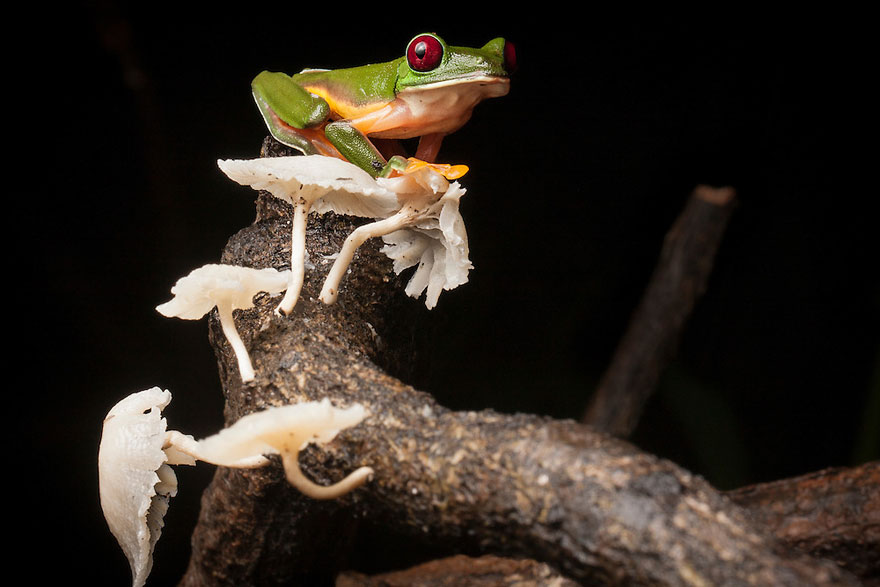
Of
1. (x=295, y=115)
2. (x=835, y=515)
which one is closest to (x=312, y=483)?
(x=295, y=115)

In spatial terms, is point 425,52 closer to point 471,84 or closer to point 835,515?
point 471,84

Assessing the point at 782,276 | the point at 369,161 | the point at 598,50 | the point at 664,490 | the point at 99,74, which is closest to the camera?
the point at 664,490

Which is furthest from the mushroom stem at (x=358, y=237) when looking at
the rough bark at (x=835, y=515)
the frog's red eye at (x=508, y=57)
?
the rough bark at (x=835, y=515)

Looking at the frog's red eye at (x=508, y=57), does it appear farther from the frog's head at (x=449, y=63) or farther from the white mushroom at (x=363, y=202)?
the white mushroom at (x=363, y=202)

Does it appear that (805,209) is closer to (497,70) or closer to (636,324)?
(636,324)

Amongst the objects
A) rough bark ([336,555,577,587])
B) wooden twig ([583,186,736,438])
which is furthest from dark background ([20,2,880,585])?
rough bark ([336,555,577,587])

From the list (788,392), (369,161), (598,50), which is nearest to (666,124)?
(598,50)

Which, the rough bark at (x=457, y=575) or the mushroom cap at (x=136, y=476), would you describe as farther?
the rough bark at (x=457, y=575)
